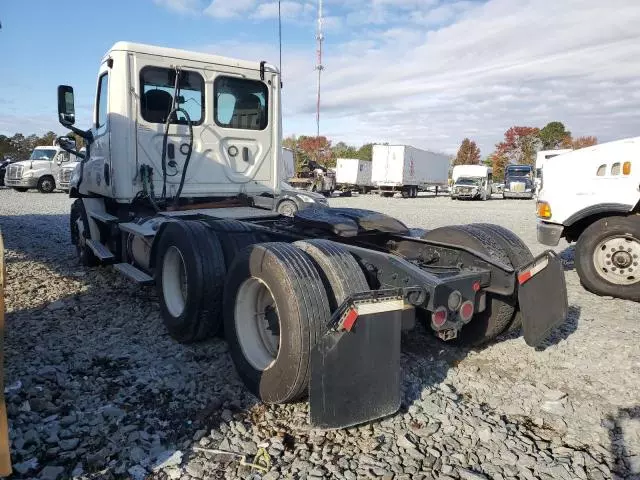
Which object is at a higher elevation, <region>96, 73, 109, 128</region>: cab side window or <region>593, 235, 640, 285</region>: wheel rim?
<region>96, 73, 109, 128</region>: cab side window

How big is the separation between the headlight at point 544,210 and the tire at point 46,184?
24.0m

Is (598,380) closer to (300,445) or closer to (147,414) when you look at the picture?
(300,445)

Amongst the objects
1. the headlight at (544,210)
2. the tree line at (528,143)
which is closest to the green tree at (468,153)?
the tree line at (528,143)

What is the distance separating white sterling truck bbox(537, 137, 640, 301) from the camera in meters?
5.74

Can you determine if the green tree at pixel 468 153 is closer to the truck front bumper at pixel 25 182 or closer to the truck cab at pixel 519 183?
the truck cab at pixel 519 183

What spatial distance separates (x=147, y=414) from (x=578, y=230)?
583 centimetres

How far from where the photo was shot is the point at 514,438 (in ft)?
9.45

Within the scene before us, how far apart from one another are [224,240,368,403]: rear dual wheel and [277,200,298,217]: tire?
10.0 ft

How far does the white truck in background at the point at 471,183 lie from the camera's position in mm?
32500

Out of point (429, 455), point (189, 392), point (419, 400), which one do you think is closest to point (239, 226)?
point (189, 392)

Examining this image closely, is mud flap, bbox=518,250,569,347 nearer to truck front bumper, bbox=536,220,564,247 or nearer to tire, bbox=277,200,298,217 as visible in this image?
truck front bumper, bbox=536,220,564,247

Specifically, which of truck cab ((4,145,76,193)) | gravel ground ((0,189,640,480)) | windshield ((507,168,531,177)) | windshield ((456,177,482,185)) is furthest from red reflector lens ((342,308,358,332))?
windshield ((507,168,531,177))

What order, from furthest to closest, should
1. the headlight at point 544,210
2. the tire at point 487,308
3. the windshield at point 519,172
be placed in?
the windshield at point 519,172
the headlight at point 544,210
the tire at point 487,308

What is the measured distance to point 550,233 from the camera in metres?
6.52
